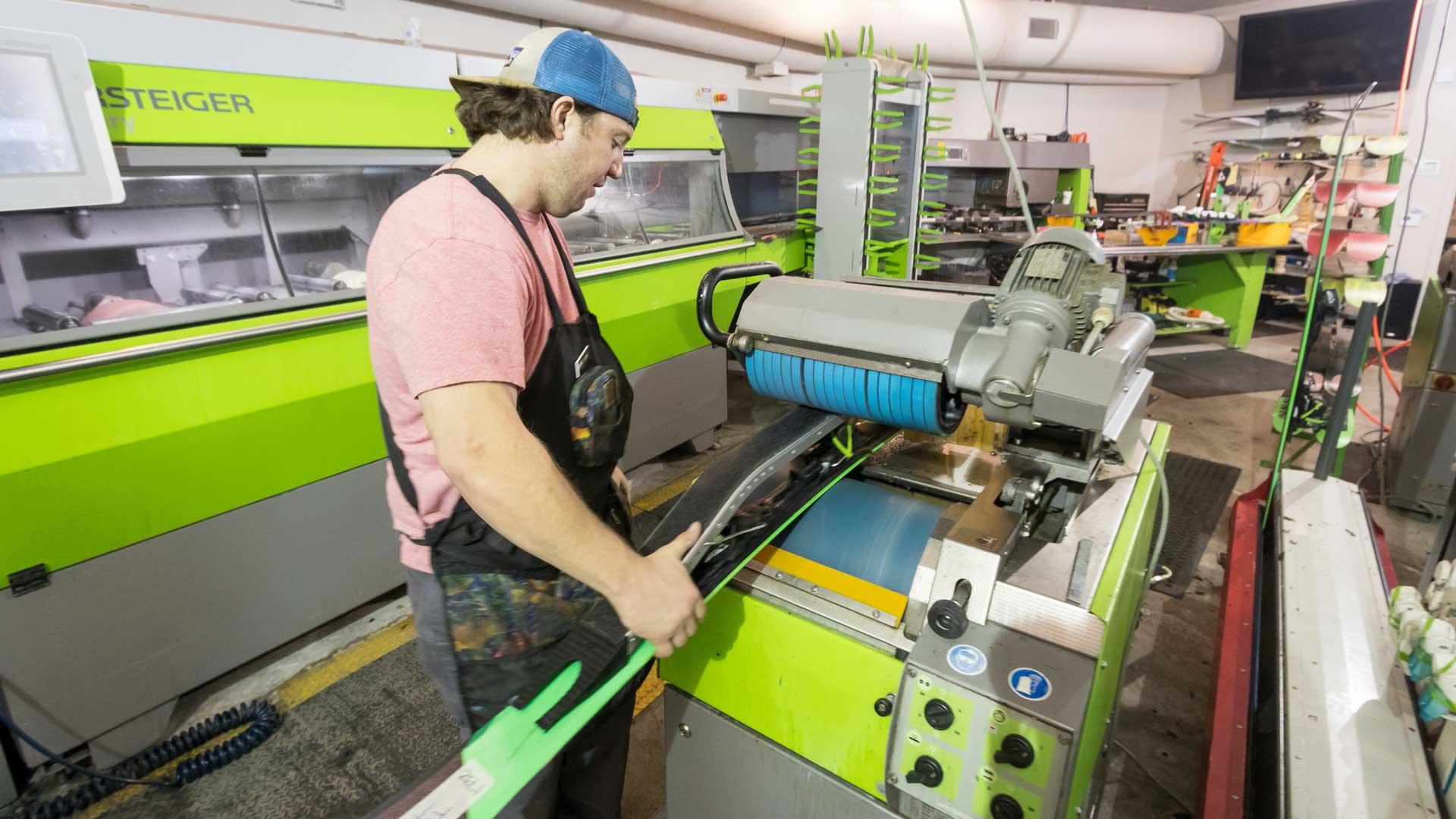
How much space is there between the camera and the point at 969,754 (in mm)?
874

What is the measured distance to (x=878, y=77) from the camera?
3.19 meters

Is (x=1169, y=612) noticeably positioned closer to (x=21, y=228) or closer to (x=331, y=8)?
(x=21, y=228)

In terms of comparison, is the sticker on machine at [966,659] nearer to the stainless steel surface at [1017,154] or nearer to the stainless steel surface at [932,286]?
the stainless steel surface at [932,286]

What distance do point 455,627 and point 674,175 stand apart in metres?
2.66

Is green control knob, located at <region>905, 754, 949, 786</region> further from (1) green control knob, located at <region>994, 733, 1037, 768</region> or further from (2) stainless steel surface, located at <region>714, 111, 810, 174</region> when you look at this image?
(2) stainless steel surface, located at <region>714, 111, 810, 174</region>

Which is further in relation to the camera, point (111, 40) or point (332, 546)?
point (332, 546)

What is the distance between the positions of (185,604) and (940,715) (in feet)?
6.15

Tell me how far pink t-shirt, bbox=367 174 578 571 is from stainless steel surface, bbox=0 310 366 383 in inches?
40.8

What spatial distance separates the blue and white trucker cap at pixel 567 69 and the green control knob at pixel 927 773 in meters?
0.97

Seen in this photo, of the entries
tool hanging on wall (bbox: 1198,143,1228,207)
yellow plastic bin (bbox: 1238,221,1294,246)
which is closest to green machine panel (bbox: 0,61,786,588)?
yellow plastic bin (bbox: 1238,221,1294,246)

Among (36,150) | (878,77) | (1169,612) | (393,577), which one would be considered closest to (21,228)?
(36,150)

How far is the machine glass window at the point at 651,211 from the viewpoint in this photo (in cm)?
286

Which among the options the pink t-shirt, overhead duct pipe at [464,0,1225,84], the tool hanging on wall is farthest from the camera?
the tool hanging on wall

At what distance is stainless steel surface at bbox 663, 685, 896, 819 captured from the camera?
1.07 metres
